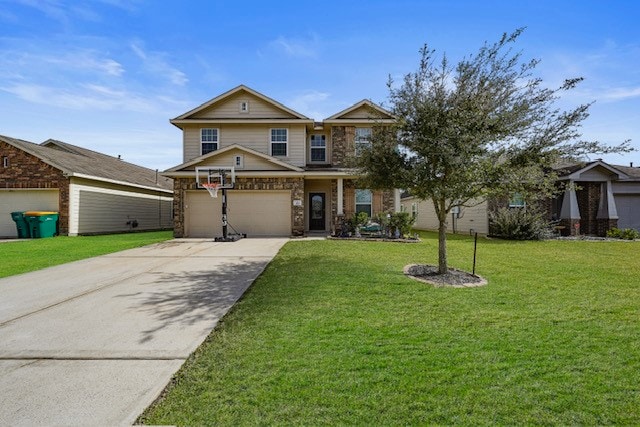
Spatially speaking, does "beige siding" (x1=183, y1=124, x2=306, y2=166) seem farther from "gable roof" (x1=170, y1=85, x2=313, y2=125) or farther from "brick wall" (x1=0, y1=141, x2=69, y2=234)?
"brick wall" (x1=0, y1=141, x2=69, y2=234)

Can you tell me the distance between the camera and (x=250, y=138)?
17.6 m

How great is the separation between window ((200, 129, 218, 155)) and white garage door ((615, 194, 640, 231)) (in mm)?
22120

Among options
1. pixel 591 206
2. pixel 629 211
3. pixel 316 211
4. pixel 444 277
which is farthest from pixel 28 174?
pixel 629 211

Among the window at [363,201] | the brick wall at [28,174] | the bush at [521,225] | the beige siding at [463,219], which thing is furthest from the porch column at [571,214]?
the brick wall at [28,174]

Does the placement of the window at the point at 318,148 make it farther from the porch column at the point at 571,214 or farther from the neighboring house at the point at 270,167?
the porch column at the point at 571,214

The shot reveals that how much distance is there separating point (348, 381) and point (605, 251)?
12.7 m

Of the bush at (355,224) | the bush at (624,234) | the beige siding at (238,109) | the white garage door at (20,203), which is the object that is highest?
the beige siding at (238,109)

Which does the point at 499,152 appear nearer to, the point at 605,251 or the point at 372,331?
the point at 372,331

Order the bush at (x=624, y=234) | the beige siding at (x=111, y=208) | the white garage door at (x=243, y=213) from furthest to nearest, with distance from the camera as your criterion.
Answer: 1. the beige siding at (x=111, y=208)
2. the white garage door at (x=243, y=213)
3. the bush at (x=624, y=234)

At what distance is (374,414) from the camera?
2.56 m

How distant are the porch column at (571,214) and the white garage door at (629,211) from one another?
347 cm

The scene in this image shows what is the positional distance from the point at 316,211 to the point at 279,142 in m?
4.11

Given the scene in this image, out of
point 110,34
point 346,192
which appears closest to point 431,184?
point 346,192

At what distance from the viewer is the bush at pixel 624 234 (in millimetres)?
15532
